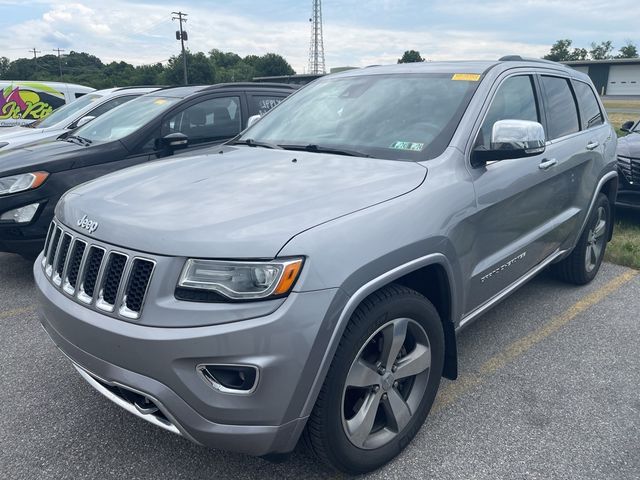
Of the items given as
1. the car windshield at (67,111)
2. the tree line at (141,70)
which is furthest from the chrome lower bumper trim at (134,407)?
the tree line at (141,70)

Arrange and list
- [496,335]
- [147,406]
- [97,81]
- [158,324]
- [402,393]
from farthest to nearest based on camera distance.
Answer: [97,81] < [496,335] < [402,393] < [147,406] < [158,324]

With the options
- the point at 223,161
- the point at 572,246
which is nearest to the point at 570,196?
the point at 572,246

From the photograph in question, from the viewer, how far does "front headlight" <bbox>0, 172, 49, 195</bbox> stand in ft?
14.8

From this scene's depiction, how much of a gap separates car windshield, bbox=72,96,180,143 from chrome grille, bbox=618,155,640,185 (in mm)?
5310

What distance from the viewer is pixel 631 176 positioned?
644cm

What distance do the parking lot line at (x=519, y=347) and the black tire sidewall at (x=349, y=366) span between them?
42cm

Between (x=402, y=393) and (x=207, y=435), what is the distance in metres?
1.01

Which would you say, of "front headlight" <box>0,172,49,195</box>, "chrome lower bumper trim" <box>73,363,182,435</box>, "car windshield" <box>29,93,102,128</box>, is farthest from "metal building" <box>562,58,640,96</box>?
"chrome lower bumper trim" <box>73,363,182,435</box>

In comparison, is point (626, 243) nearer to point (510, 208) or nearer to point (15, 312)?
point (510, 208)

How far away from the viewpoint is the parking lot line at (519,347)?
3.07 m

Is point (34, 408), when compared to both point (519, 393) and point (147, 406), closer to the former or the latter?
point (147, 406)

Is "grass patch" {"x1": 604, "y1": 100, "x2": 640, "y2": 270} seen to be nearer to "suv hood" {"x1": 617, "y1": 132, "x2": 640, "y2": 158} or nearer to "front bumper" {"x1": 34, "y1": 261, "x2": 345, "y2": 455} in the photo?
"suv hood" {"x1": 617, "y1": 132, "x2": 640, "y2": 158}

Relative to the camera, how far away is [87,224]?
227cm

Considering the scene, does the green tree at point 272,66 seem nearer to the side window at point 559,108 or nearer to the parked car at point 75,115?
the parked car at point 75,115
